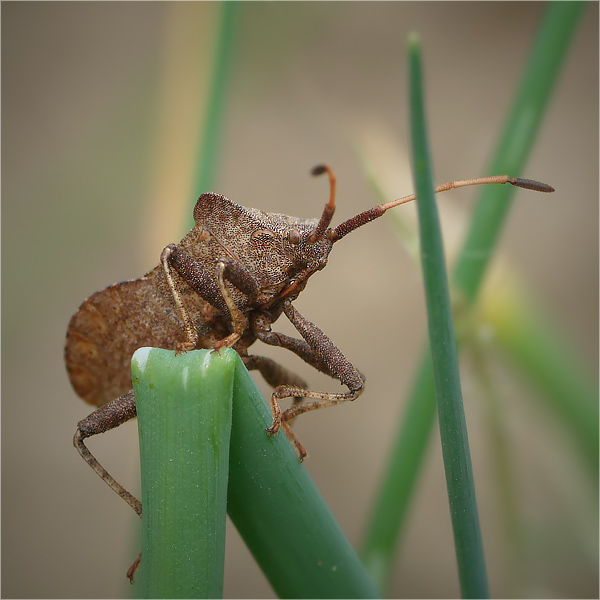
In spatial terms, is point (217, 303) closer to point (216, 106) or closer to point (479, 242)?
point (216, 106)

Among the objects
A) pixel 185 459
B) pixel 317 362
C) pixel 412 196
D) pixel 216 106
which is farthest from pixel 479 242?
pixel 185 459

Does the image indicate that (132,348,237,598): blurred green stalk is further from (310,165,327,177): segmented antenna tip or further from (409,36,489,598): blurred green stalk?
(310,165,327,177): segmented antenna tip

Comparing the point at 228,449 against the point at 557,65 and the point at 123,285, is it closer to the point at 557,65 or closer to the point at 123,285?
the point at 123,285

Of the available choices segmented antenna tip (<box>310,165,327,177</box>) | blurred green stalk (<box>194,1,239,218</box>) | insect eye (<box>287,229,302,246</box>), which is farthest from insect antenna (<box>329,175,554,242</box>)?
blurred green stalk (<box>194,1,239,218</box>)

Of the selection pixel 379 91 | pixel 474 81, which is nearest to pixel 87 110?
pixel 379 91

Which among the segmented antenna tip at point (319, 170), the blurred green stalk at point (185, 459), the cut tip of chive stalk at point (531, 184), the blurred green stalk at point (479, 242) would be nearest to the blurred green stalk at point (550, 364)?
Result: the blurred green stalk at point (479, 242)

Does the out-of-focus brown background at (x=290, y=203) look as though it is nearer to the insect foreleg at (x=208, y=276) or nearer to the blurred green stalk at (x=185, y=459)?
the insect foreleg at (x=208, y=276)

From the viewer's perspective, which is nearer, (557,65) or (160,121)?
(557,65)
